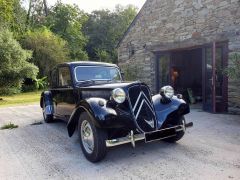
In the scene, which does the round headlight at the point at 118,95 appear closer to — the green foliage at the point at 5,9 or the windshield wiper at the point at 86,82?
the windshield wiper at the point at 86,82

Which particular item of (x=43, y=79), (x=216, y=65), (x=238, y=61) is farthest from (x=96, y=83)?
(x=43, y=79)

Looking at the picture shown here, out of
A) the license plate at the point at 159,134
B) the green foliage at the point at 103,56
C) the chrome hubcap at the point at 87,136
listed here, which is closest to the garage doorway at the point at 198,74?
the license plate at the point at 159,134

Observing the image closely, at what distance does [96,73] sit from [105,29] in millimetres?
28540

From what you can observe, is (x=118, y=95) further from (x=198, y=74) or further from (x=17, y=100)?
(x=17, y=100)

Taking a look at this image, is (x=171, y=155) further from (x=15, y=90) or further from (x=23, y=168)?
(x=15, y=90)

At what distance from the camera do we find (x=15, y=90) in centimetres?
1708

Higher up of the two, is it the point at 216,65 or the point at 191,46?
the point at 191,46

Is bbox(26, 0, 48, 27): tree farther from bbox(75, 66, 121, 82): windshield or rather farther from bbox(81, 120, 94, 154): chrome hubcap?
bbox(81, 120, 94, 154): chrome hubcap

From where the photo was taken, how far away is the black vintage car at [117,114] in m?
3.86

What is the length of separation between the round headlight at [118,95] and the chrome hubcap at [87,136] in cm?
67

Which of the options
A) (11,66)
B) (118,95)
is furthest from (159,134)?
(11,66)

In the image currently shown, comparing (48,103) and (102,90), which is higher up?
(102,90)

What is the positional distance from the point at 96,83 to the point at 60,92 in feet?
4.10

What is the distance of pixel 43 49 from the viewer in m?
22.2
